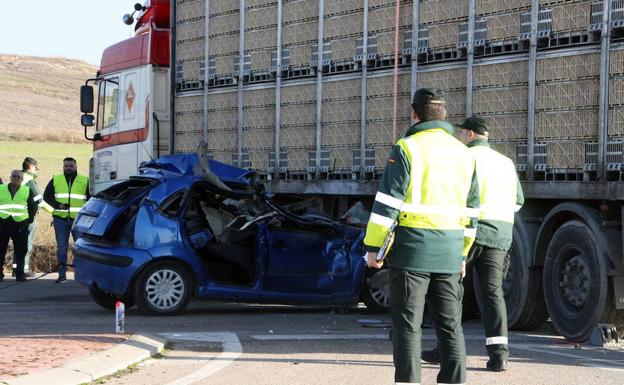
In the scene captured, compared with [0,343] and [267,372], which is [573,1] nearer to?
[267,372]

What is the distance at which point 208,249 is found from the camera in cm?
1384

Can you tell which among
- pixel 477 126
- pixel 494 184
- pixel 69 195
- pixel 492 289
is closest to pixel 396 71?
pixel 477 126

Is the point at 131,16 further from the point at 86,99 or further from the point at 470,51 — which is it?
the point at 470,51

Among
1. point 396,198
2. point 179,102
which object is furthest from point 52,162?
point 396,198

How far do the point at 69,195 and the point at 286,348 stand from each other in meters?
9.21

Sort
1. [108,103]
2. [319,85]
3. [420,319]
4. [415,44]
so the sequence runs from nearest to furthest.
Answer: [420,319], [415,44], [319,85], [108,103]

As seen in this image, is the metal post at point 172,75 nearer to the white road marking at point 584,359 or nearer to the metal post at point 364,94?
the metal post at point 364,94

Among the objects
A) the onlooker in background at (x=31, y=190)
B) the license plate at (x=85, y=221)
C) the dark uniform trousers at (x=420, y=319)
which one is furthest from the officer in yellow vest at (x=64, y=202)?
the dark uniform trousers at (x=420, y=319)

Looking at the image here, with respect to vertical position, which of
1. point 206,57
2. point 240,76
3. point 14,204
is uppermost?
point 206,57

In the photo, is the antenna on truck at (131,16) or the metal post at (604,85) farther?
the antenna on truck at (131,16)

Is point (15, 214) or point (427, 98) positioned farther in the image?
point (15, 214)

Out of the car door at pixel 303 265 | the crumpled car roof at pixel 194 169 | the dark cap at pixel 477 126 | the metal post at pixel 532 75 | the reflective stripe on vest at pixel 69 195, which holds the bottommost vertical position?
the car door at pixel 303 265

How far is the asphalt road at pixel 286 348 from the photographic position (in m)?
8.95

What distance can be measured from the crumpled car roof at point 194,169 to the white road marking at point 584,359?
4.38 meters
